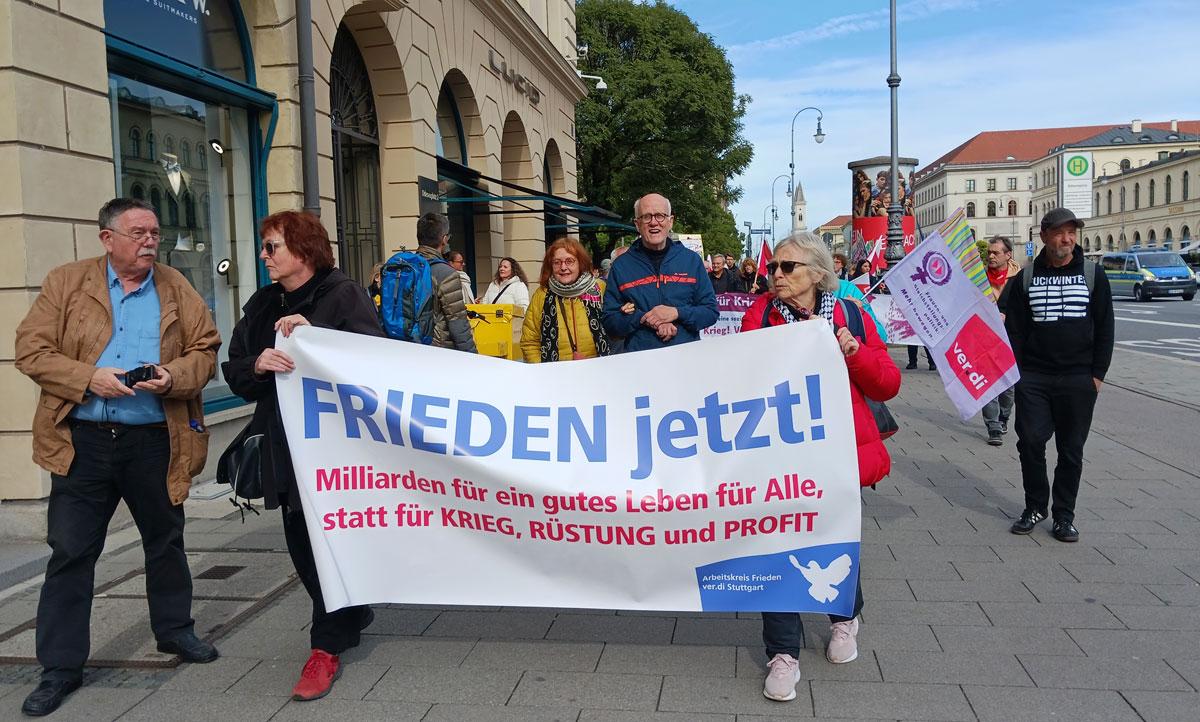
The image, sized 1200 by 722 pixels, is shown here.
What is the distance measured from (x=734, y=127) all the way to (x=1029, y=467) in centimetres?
3624

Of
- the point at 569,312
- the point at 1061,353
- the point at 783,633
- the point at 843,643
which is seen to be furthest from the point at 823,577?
the point at 1061,353

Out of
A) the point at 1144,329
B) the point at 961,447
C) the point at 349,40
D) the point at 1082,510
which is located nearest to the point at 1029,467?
the point at 1082,510

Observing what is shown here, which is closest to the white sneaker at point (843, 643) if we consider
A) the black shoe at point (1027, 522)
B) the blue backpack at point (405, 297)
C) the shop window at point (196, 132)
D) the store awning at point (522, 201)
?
the black shoe at point (1027, 522)

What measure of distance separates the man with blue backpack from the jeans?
5.21 m

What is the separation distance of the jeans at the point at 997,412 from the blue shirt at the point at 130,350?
7542 mm

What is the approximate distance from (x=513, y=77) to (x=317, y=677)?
15636mm

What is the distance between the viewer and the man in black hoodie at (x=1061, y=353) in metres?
5.82

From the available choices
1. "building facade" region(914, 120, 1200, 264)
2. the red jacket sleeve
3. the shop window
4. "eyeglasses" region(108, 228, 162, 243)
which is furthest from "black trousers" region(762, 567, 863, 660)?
"building facade" region(914, 120, 1200, 264)

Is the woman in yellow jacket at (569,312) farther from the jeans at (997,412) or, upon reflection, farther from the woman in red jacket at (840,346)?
the jeans at (997,412)

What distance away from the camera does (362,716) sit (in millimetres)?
3613

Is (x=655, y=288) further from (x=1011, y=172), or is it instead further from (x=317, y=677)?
(x=1011, y=172)

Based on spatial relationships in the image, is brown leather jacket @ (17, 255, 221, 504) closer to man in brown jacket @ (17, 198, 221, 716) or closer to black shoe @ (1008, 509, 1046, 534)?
man in brown jacket @ (17, 198, 221, 716)

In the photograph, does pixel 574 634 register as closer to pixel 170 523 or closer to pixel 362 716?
pixel 362 716

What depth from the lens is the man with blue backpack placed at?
6449 mm
